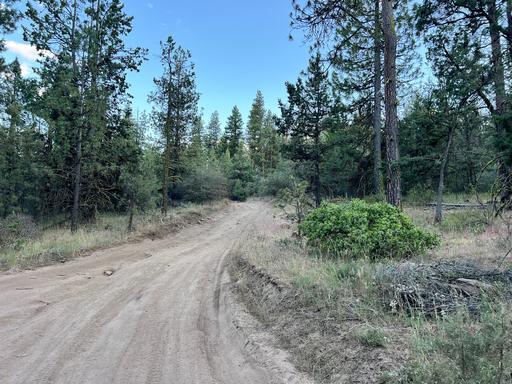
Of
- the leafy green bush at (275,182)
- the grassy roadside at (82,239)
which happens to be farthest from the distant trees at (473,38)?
the leafy green bush at (275,182)

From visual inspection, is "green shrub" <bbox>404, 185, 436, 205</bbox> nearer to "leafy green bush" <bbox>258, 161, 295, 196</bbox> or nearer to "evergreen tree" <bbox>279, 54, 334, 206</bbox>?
"evergreen tree" <bbox>279, 54, 334, 206</bbox>

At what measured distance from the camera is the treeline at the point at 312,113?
10203 millimetres

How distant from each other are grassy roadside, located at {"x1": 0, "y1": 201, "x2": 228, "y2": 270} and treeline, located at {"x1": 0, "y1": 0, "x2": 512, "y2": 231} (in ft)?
3.42

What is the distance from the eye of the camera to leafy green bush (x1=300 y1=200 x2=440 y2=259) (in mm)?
7375

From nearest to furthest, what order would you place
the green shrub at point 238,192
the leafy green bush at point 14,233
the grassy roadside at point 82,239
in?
the grassy roadside at point 82,239 → the leafy green bush at point 14,233 → the green shrub at point 238,192

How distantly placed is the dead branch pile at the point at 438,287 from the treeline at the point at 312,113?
54.1 inches

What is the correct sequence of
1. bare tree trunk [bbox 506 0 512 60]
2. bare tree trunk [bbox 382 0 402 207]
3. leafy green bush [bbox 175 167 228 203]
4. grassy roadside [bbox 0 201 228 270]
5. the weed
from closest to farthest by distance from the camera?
1. the weed
2. bare tree trunk [bbox 506 0 512 60]
3. bare tree trunk [bbox 382 0 402 207]
4. grassy roadside [bbox 0 201 228 270]
5. leafy green bush [bbox 175 167 228 203]

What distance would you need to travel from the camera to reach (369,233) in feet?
24.5

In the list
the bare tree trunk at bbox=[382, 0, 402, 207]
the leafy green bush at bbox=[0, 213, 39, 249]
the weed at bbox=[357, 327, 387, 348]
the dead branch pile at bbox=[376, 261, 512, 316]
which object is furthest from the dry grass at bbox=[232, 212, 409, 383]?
the leafy green bush at bbox=[0, 213, 39, 249]

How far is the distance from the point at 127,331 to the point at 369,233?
5.00m

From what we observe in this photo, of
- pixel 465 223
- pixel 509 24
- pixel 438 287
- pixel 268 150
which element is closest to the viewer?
pixel 438 287

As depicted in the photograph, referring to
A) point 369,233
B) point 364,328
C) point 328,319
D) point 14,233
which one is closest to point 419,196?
point 369,233

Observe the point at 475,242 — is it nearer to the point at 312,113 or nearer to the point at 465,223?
the point at 465,223

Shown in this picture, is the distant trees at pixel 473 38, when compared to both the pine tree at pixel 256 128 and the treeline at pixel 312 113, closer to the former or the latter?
the treeline at pixel 312 113
